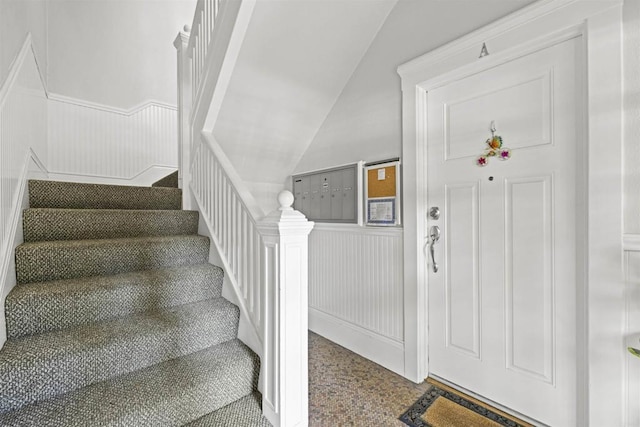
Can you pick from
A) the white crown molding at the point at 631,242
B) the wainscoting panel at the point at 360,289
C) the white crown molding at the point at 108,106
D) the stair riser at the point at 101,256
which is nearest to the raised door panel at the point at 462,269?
the wainscoting panel at the point at 360,289

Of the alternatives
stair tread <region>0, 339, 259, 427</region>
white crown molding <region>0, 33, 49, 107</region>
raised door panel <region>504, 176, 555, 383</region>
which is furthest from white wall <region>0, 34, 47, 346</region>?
raised door panel <region>504, 176, 555, 383</region>

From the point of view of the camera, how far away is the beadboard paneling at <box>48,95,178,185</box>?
9.21 ft

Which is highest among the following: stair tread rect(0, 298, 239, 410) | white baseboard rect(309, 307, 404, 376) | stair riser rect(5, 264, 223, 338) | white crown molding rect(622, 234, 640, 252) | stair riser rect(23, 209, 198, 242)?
stair riser rect(23, 209, 198, 242)

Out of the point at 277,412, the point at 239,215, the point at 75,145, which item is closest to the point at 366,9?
the point at 239,215

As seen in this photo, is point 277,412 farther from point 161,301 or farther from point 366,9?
point 366,9

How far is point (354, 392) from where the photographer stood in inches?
66.2

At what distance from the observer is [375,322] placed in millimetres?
2072

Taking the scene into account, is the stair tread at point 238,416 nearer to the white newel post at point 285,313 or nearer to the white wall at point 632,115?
the white newel post at point 285,313

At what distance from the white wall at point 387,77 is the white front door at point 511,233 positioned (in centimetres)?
27

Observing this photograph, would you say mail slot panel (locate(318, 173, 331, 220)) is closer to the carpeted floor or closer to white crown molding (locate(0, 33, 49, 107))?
the carpeted floor

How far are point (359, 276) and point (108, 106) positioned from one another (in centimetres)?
314

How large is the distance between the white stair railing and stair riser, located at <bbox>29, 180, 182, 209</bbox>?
0.47 feet

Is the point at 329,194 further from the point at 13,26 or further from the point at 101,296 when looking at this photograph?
the point at 13,26

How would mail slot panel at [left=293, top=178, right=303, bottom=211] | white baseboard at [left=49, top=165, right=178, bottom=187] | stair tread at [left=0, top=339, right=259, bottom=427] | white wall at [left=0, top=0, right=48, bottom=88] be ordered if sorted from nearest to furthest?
1. stair tread at [left=0, top=339, right=259, bottom=427]
2. white wall at [left=0, top=0, right=48, bottom=88]
3. mail slot panel at [left=293, top=178, right=303, bottom=211]
4. white baseboard at [left=49, top=165, right=178, bottom=187]
